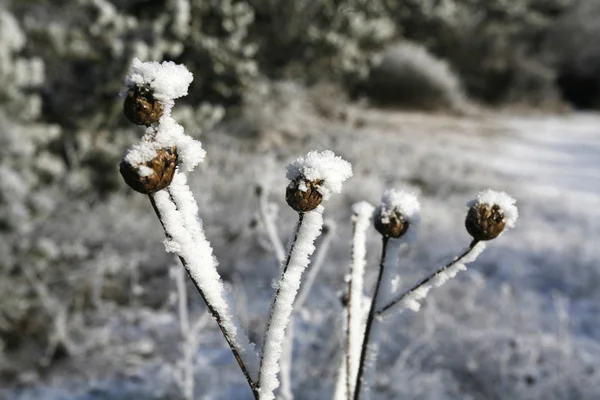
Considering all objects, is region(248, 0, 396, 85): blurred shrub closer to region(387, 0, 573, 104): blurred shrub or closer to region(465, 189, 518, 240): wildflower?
region(387, 0, 573, 104): blurred shrub

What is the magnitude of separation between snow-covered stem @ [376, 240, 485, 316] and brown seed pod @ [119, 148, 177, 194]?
40 centimetres

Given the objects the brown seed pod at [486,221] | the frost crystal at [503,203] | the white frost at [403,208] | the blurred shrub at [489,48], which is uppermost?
the blurred shrub at [489,48]

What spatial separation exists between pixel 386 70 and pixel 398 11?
4.01 ft

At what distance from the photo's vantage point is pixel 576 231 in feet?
17.1

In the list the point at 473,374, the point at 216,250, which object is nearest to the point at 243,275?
the point at 216,250

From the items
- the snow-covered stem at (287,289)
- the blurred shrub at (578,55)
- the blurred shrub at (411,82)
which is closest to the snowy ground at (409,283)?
the snow-covered stem at (287,289)

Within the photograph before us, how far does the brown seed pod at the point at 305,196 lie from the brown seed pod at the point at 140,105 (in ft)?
0.58

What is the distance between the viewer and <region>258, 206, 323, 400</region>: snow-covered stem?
0.68 meters

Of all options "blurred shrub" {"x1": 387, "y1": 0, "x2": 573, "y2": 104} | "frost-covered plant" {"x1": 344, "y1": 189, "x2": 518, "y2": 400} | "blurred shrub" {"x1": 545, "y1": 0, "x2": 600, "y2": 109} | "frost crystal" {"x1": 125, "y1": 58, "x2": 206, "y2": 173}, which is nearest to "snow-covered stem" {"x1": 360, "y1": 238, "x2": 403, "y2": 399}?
"frost-covered plant" {"x1": 344, "y1": 189, "x2": 518, "y2": 400}

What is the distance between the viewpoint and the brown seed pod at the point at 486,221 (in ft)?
2.49

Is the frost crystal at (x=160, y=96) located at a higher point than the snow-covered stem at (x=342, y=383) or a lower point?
higher

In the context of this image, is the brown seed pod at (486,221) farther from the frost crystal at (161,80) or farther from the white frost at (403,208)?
the frost crystal at (161,80)

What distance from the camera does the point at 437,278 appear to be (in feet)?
2.66

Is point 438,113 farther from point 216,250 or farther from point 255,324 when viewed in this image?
point 255,324
